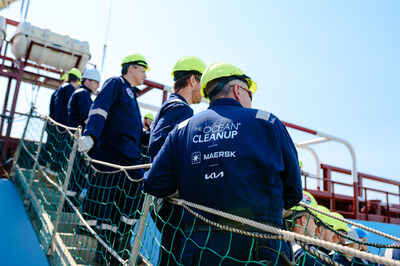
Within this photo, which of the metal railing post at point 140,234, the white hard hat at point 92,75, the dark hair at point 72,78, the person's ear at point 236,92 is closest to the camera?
the person's ear at point 236,92

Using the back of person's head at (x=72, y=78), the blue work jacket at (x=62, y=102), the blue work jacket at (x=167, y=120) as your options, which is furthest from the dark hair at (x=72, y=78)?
the blue work jacket at (x=167, y=120)

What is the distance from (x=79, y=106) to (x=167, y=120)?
239 centimetres

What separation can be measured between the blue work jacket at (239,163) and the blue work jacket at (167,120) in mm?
601

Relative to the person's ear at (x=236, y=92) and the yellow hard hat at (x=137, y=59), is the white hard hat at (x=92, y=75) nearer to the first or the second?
the yellow hard hat at (x=137, y=59)

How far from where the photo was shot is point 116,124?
3.41 metres

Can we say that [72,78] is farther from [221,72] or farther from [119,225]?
[221,72]

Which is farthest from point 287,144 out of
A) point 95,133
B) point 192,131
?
point 95,133

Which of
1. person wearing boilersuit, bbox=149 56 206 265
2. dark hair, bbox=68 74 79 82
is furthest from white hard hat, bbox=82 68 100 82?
person wearing boilersuit, bbox=149 56 206 265

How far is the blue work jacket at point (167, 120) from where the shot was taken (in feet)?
7.75

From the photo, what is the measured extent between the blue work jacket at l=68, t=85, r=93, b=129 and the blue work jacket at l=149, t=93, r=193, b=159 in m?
2.22

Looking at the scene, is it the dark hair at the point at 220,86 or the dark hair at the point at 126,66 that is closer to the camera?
the dark hair at the point at 220,86

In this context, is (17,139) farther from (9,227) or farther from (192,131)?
(192,131)

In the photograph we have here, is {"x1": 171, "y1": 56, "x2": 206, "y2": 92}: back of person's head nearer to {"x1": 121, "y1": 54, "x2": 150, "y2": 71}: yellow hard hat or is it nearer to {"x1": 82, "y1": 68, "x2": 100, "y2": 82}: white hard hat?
{"x1": 121, "y1": 54, "x2": 150, "y2": 71}: yellow hard hat

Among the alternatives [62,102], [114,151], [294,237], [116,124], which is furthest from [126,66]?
[294,237]
